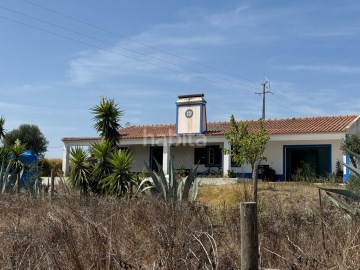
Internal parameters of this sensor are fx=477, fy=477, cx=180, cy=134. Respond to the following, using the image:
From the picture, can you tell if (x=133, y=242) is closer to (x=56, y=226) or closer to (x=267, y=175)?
(x=56, y=226)

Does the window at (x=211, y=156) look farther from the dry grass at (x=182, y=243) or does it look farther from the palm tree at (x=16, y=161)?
the dry grass at (x=182, y=243)

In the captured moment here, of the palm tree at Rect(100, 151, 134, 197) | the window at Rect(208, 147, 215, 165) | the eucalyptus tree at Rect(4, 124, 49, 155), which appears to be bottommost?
the palm tree at Rect(100, 151, 134, 197)

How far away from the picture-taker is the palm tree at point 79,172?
14773mm

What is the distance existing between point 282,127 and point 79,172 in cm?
1724

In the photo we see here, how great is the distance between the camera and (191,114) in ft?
99.0

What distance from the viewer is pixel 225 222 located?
20.5ft

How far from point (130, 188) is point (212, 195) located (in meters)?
5.43

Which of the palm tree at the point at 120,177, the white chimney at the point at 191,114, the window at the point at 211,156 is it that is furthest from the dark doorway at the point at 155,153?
the palm tree at the point at 120,177

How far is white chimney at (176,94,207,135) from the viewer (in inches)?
1180

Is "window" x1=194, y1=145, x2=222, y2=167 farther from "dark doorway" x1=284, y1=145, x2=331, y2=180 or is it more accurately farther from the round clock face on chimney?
"dark doorway" x1=284, y1=145, x2=331, y2=180

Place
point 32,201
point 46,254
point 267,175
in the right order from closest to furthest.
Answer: point 46,254, point 32,201, point 267,175

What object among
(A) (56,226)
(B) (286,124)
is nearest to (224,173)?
(B) (286,124)

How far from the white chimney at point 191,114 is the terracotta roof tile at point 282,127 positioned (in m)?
0.68

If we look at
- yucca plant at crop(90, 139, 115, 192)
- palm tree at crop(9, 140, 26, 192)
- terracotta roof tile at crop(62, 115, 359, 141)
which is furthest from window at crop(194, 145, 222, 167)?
yucca plant at crop(90, 139, 115, 192)
